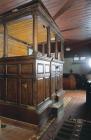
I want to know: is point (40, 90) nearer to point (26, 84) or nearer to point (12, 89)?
point (26, 84)

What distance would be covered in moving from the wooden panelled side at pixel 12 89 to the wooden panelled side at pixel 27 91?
0.23m

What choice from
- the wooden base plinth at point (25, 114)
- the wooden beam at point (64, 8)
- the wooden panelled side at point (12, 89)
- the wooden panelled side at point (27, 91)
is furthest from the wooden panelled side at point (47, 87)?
the wooden beam at point (64, 8)

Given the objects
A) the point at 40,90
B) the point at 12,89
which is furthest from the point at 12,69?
the point at 40,90

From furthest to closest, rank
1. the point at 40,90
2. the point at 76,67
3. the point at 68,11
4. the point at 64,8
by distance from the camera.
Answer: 1. the point at 76,67
2. the point at 68,11
3. the point at 64,8
4. the point at 40,90

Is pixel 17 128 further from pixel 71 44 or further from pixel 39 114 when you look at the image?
pixel 71 44

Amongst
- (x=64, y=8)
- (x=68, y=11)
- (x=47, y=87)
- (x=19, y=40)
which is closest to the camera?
(x=64, y=8)

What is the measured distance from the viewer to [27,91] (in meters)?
3.05

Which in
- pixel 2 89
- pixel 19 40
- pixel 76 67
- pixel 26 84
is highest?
pixel 19 40

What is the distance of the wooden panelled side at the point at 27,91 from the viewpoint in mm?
2990

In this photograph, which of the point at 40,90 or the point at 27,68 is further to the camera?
the point at 40,90

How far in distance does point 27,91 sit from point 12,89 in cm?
A: 51

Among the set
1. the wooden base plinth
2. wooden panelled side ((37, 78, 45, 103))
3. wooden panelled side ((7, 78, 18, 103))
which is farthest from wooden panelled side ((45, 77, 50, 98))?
wooden panelled side ((7, 78, 18, 103))

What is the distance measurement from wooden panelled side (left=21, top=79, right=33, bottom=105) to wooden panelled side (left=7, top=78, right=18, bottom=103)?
231mm

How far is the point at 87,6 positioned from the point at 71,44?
4.16 m
